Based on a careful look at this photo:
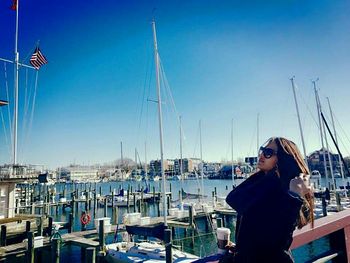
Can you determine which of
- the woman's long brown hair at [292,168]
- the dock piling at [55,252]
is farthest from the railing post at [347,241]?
the dock piling at [55,252]

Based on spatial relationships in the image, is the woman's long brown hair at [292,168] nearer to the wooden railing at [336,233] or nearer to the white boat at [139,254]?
the wooden railing at [336,233]

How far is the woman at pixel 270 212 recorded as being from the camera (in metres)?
1.51

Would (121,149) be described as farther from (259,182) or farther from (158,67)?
(259,182)

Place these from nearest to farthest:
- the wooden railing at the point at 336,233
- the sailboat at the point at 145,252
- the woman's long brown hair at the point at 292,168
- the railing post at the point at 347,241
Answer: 1. the woman's long brown hair at the point at 292,168
2. the wooden railing at the point at 336,233
3. the railing post at the point at 347,241
4. the sailboat at the point at 145,252

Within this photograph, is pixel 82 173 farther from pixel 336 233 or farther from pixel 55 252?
pixel 336 233

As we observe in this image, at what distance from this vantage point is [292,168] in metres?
1.72

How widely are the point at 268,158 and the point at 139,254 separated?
13.1 m

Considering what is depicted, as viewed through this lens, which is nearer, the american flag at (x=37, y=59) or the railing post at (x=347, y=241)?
the railing post at (x=347, y=241)

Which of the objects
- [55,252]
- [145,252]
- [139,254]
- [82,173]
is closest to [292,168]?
Result: [145,252]

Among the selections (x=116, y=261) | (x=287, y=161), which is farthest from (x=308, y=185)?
(x=116, y=261)

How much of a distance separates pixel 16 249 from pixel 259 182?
16.9 meters

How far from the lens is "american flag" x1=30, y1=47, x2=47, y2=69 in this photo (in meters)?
20.0

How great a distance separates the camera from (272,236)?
1.52 meters

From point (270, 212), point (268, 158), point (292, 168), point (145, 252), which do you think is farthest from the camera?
point (145, 252)
